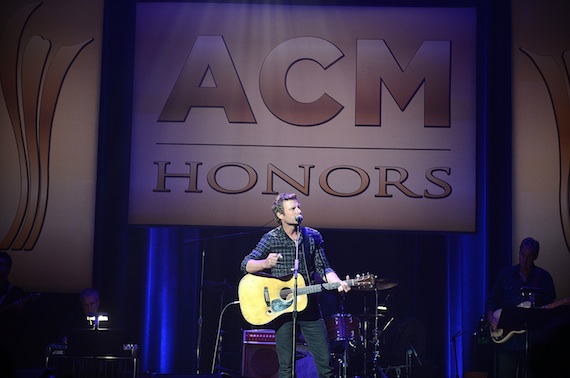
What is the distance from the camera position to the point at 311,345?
632 cm

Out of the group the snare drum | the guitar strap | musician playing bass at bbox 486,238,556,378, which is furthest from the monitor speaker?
musician playing bass at bbox 486,238,556,378

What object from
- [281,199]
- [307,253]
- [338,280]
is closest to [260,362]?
[307,253]

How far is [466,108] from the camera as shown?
859cm

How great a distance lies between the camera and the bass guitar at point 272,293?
247 inches

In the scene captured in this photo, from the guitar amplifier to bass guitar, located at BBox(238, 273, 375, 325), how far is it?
5.77 feet

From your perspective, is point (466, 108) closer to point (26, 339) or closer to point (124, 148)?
point (124, 148)

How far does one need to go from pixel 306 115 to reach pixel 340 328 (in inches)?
100.0

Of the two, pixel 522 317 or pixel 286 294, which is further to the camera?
pixel 286 294

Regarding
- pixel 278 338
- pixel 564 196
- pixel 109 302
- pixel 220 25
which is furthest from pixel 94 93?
pixel 564 196

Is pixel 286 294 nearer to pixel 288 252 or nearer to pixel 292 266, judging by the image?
pixel 292 266

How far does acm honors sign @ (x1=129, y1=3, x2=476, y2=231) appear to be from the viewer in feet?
28.1

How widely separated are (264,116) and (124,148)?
68.0 inches

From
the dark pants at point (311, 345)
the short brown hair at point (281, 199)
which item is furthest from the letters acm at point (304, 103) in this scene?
the dark pants at point (311, 345)

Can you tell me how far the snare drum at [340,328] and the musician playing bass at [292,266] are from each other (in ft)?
5.60
